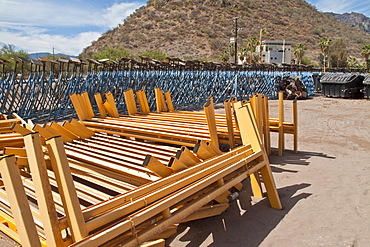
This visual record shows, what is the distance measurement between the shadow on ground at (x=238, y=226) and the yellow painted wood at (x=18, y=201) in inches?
60.4

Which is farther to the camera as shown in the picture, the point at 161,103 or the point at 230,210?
the point at 161,103

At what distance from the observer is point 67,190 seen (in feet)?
6.12

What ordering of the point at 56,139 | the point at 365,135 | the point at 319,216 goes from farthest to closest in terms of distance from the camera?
the point at 365,135 < the point at 319,216 < the point at 56,139

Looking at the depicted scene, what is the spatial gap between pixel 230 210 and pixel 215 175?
94 cm

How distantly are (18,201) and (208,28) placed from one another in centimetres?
6992

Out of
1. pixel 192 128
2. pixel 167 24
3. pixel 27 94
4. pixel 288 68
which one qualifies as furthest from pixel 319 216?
pixel 167 24

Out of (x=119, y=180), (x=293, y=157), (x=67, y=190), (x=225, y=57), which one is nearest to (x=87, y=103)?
(x=119, y=180)

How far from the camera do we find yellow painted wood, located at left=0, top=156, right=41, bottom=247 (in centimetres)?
160

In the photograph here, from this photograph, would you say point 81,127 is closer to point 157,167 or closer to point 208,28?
point 157,167

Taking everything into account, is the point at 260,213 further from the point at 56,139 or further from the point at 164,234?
the point at 56,139

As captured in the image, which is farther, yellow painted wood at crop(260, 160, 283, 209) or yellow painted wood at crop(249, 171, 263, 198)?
yellow painted wood at crop(249, 171, 263, 198)

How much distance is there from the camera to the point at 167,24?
6631 cm

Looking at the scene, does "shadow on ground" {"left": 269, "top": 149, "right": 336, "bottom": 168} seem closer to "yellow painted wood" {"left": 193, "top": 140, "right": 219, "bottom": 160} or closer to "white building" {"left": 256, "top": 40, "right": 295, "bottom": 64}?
"yellow painted wood" {"left": 193, "top": 140, "right": 219, "bottom": 160}

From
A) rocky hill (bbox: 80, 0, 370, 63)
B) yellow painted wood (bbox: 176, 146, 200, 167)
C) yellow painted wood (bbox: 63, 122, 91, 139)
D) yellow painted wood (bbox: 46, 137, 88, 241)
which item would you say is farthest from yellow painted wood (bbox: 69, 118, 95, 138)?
rocky hill (bbox: 80, 0, 370, 63)
